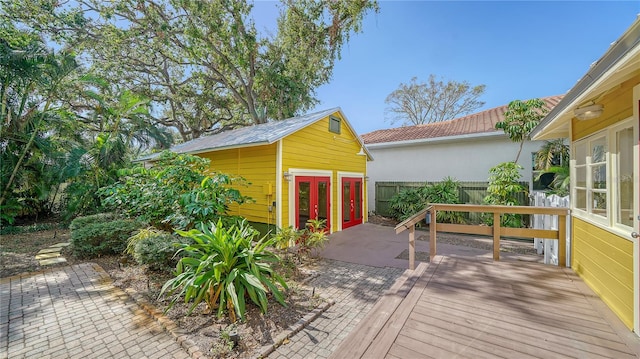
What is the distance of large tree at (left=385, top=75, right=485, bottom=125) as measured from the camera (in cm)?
1975

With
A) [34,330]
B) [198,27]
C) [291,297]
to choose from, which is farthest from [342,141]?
[198,27]

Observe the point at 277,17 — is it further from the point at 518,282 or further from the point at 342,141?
the point at 518,282

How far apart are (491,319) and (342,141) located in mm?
7126

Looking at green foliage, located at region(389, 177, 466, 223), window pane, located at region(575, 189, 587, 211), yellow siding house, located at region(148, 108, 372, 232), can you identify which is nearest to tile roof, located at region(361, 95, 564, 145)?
green foliage, located at region(389, 177, 466, 223)

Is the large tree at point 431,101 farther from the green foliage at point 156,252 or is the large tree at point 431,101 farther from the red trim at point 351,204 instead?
the green foliage at point 156,252

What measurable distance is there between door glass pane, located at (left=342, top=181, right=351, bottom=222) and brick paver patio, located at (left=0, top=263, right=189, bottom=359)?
6425 mm

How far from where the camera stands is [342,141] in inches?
355

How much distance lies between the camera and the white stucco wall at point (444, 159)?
924cm

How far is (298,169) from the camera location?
7113 mm

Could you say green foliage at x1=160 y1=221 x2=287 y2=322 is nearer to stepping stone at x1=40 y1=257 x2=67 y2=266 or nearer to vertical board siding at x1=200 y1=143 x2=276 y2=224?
vertical board siding at x1=200 y1=143 x2=276 y2=224

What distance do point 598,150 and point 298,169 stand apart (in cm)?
571

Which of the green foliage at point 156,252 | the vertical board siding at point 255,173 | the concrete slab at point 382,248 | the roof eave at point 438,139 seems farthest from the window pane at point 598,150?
the roof eave at point 438,139

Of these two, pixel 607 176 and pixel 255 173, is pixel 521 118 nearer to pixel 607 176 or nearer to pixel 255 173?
pixel 607 176

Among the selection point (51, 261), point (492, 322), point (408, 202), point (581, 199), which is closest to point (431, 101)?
point (408, 202)
